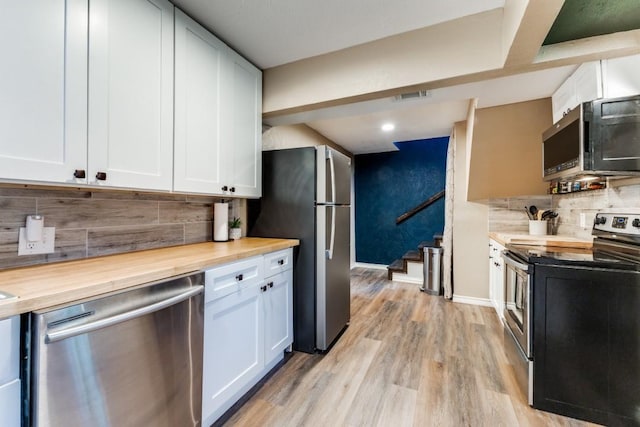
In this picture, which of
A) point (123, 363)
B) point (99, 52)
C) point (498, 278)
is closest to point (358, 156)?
point (498, 278)

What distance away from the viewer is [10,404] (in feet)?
2.70

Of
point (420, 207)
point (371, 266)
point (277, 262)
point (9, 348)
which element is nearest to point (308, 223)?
point (277, 262)

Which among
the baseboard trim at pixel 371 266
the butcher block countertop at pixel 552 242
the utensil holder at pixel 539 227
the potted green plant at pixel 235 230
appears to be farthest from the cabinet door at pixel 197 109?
the baseboard trim at pixel 371 266

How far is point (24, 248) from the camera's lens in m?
1.30

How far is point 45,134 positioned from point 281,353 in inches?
77.1

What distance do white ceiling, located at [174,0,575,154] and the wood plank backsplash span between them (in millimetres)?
1236

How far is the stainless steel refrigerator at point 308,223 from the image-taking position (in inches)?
91.3

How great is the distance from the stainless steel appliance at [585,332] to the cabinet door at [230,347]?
1707 mm

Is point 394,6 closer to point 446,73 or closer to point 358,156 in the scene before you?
point 446,73

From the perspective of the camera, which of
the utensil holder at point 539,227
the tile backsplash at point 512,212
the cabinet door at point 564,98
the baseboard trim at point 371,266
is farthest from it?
the baseboard trim at point 371,266

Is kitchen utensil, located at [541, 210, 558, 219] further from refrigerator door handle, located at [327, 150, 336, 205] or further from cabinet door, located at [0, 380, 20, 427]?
cabinet door, located at [0, 380, 20, 427]

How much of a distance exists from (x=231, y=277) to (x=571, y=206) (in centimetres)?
316

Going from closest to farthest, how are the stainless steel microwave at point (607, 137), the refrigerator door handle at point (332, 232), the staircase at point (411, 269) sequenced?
the stainless steel microwave at point (607, 137)
the refrigerator door handle at point (332, 232)
the staircase at point (411, 269)

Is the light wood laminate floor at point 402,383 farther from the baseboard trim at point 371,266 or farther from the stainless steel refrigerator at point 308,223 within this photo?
the baseboard trim at point 371,266
